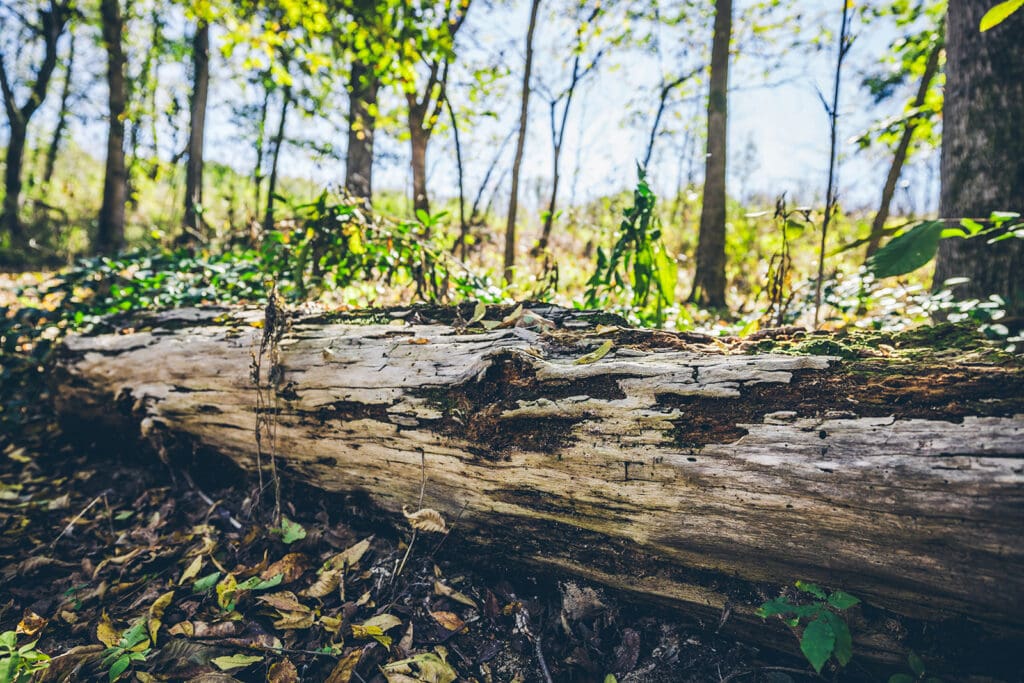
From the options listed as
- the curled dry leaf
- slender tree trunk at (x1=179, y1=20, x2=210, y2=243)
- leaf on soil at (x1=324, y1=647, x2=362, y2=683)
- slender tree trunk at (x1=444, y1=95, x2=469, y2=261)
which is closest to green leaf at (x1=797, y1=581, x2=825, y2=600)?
the curled dry leaf

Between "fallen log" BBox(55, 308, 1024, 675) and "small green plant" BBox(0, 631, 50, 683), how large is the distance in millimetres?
874

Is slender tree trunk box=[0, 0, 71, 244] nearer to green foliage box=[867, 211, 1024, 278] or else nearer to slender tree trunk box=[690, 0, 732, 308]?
slender tree trunk box=[690, 0, 732, 308]

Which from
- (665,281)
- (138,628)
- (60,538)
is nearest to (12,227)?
(60,538)

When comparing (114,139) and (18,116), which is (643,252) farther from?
(18,116)

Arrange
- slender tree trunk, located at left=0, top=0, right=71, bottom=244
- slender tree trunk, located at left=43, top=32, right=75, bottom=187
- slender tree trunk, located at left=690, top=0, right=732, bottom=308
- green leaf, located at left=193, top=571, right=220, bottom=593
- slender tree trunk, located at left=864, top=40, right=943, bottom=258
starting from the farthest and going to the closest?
slender tree trunk, located at left=43, top=32, right=75, bottom=187, slender tree trunk, located at left=0, top=0, right=71, bottom=244, slender tree trunk, located at left=690, top=0, right=732, bottom=308, slender tree trunk, located at left=864, top=40, right=943, bottom=258, green leaf, located at left=193, top=571, right=220, bottom=593

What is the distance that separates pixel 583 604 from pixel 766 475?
717 mm

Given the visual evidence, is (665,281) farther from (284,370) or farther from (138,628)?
(138,628)

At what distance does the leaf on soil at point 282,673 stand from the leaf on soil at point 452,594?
1.57 ft

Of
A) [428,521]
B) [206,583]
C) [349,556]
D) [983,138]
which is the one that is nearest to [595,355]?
[428,521]

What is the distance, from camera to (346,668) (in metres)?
1.42

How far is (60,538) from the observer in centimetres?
208

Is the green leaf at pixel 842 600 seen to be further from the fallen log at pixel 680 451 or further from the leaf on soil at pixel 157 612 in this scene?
the leaf on soil at pixel 157 612

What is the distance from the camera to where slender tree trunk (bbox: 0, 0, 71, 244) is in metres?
9.72

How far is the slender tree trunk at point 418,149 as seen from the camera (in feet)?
17.1
